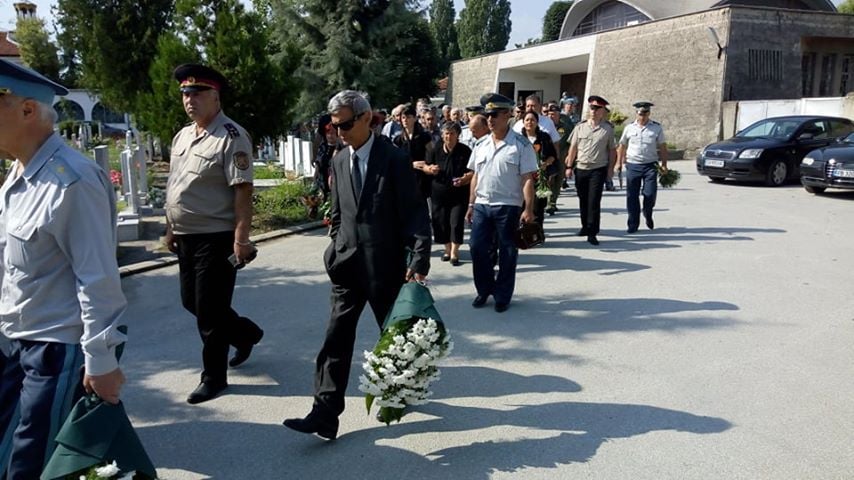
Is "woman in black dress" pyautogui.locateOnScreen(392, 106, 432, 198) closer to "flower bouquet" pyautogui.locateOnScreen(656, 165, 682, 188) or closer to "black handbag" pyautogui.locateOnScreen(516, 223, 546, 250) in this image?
"black handbag" pyautogui.locateOnScreen(516, 223, 546, 250)

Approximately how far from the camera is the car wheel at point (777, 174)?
14570 mm

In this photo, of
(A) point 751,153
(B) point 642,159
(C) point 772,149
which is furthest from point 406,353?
(C) point 772,149

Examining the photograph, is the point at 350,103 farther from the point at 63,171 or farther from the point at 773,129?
the point at 773,129

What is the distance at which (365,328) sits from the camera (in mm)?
5395

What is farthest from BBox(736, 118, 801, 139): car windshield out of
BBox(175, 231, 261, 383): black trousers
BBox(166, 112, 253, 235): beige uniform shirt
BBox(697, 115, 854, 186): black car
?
BBox(175, 231, 261, 383): black trousers

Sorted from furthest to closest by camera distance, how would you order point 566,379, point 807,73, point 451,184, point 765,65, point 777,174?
point 807,73 < point 765,65 < point 777,174 < point 451,184 < point 566,379

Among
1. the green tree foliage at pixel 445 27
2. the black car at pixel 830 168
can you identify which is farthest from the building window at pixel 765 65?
the green tree foliage at pixel 445 27

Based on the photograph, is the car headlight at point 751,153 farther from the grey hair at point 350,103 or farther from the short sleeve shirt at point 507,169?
the grey hair at point 350,103

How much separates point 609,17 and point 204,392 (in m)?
46.7

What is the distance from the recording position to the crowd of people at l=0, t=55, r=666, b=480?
7.02 ft

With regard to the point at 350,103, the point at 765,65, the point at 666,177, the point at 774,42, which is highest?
the point at 774,42

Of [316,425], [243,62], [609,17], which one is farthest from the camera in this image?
[609,17]

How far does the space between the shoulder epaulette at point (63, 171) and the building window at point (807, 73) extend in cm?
3152

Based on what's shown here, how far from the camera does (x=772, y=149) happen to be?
572 inches
